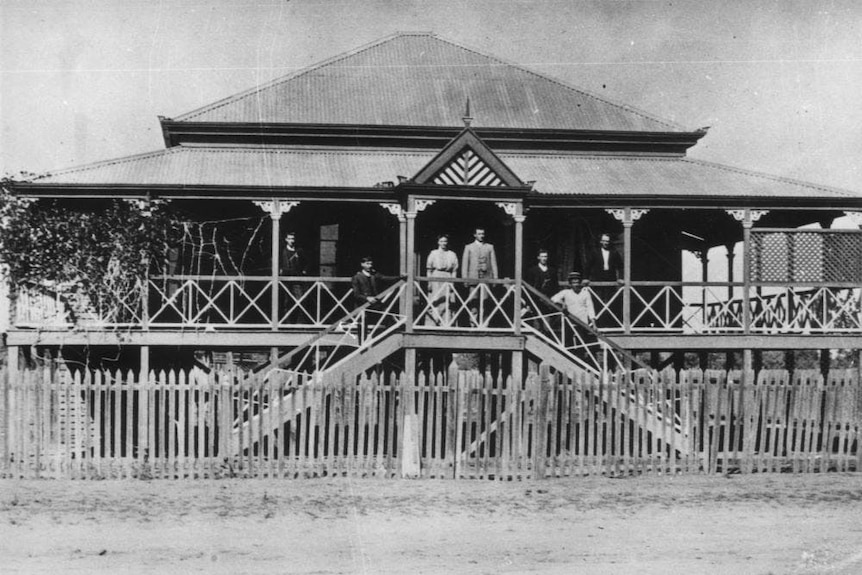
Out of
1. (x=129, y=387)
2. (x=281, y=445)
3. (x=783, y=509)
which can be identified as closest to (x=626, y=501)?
(x=783, y=509)

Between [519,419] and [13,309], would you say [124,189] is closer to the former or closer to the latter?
[13,309]

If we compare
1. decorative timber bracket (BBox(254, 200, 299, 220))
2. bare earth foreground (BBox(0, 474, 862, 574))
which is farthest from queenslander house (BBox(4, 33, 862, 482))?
bare earth foreground (BBox(0, 474, 862, 574))

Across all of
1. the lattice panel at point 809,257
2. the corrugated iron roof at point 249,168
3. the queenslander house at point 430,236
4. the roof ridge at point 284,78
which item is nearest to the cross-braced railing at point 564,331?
the queenslander house at point 430,236

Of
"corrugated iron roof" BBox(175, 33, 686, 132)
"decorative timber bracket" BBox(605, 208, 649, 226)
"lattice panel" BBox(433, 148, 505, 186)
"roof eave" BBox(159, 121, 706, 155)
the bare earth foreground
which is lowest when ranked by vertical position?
the bare earth foreground

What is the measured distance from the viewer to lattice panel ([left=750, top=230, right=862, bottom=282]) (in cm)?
1998

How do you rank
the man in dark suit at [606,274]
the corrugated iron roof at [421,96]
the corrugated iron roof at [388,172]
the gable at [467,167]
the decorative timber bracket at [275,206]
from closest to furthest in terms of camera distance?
1. the gable at [467,167]
2. the decorative timber bracket at [275,206]
3. the corrugated iron roof at [388,172]
4. the man in dark suit at [606,274]
5. the corrugated iron roof at [421,96]

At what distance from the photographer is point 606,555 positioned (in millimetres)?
10102

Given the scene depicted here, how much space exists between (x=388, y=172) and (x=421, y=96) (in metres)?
4.51

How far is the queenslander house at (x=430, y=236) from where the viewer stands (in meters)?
17.7

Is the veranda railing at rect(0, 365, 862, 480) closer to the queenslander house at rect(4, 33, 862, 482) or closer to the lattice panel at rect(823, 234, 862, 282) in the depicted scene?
the queenslander house at rect(4, 33, 862, 482)

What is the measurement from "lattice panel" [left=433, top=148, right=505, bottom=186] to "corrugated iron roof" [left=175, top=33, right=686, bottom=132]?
534 cm

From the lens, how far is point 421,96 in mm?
24484

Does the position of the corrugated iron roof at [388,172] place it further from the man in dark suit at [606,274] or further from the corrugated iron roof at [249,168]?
the man in dark suit at [606,274]

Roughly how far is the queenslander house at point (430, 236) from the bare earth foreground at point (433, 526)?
1.43 meters
